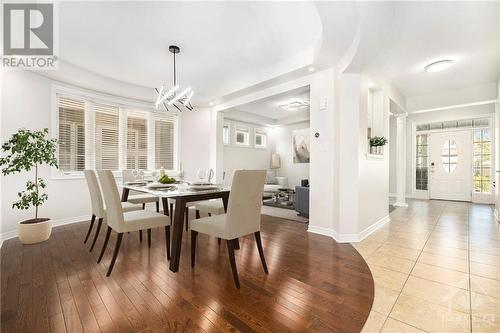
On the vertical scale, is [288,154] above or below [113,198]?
above

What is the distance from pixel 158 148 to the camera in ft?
16.5

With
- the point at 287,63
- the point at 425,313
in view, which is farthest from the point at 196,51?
the point at 425,313

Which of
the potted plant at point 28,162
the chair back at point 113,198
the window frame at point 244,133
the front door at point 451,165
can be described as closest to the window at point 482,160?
the front door at point 451,165

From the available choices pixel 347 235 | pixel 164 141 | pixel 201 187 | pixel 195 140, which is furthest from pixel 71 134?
pixel 347 235

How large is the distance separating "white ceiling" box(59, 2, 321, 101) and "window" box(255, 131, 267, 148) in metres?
3.87

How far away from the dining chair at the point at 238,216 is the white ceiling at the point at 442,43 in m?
2.28

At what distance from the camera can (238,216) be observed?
6.46 feet

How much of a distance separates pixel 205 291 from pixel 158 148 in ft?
13.0

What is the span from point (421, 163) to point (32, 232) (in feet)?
29.8

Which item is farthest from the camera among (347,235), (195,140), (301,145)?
(301,145)

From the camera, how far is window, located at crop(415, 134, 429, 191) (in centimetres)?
662

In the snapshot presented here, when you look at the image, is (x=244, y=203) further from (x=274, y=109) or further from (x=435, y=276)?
(x=274, y=109)

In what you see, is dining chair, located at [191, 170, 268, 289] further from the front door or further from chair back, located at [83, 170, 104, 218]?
the front door

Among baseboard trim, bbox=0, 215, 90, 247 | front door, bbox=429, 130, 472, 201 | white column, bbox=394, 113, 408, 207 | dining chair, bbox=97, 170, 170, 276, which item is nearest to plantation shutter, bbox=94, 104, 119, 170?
baseboard trim, bbox=0, 215, 90, 247
